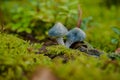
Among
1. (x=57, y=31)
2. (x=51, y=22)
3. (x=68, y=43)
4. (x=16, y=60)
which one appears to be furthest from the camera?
(x=51, y=22)

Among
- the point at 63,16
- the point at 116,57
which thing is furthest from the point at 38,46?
the point at 63,16

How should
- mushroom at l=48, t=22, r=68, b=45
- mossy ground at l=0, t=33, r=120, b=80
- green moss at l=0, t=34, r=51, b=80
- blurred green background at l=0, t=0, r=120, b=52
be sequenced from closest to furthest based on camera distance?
1. mossy ground at l=0, t=33, r=120, b=80
2. green moss at l=0, t=34, r=51, b=80
3. mushroom at l=48, t=22, r=68, b=45
4. blurred green background at l=0, t=0, r=120, b=52

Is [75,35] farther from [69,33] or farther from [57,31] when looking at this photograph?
[57,31]

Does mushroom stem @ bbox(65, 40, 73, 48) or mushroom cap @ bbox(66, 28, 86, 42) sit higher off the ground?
mushroom cap @ bbox(66, 28, 86, 42)

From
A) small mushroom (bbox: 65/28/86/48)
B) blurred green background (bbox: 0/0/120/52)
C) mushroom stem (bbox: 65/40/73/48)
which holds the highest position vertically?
small mushroom (bbox: 65/28/86/48)

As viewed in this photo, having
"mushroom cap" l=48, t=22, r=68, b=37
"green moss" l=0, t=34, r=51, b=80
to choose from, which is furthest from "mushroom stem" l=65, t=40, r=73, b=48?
"green moss" l=0, t=34, r=51, b=80

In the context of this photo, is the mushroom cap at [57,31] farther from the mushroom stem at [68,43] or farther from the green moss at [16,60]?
the green moss at [16,60]

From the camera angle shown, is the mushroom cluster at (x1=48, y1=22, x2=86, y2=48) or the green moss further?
the mushroom cluster at (x1=48, y1=22, x2=86, y2=48)

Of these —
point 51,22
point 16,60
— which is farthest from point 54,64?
point 51,22

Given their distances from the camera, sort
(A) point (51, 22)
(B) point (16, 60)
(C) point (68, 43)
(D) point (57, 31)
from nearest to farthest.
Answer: (B) point (16, 60) → (D) point (57, 31) → (C) point (68, 43) → (A) point (51, 22)

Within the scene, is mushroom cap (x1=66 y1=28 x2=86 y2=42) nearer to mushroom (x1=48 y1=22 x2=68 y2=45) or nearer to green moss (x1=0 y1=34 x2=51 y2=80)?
mushroom (x1=48 y1=22 x2=68 y2=45)

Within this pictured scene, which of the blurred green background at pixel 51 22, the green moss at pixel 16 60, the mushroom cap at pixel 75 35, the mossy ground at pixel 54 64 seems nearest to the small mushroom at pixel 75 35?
the mushroom cap at pixel 75 35
